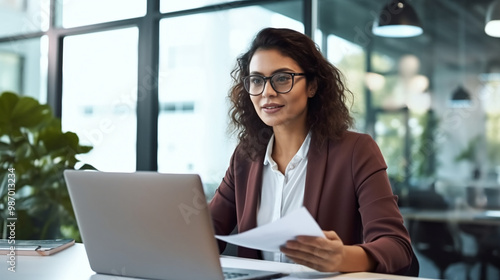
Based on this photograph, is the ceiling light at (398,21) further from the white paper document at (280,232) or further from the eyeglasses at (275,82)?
the white paper document at (280,232)

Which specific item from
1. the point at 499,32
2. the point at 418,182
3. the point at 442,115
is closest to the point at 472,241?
the point at 418,182

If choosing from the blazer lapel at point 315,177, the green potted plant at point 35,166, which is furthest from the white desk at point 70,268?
the green potted plant at point 35,166

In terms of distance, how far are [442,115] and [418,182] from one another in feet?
1.49

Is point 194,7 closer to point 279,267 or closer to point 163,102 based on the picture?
point 163,102

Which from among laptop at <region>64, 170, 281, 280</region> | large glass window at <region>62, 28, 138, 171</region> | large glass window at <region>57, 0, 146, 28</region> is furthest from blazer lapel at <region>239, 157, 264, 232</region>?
large glass window at <region>57, 0, 146, 28</region>

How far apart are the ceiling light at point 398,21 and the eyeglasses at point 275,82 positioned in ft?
6.18

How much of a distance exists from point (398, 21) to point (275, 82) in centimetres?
193

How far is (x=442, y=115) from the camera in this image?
11.6ft

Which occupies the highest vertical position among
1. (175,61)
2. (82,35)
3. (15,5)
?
(15,5)

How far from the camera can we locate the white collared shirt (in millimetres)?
1895

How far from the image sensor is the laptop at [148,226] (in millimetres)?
1235

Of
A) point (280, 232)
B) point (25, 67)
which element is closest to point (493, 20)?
point (280, 232)

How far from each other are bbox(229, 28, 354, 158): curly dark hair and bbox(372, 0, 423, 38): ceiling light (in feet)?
5.18

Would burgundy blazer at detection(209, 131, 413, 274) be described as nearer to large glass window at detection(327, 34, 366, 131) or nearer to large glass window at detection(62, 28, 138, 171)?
large glass window at detection(327, 34, 366, 131)
